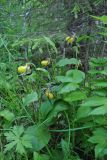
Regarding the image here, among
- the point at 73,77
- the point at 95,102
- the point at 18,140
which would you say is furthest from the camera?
the point at 73,77

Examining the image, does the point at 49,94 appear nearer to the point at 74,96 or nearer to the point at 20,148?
the point at 74,96

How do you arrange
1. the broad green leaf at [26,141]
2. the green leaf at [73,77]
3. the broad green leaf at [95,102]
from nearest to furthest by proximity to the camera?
1. the broad green leaf at [95,102]
2. the broad green leaf at [26,141]
3. the green leaf at [73,77]

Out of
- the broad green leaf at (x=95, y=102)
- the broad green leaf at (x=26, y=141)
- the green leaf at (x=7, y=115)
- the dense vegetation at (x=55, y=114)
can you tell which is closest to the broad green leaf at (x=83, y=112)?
the dense vegetation at (x=55, y=114)

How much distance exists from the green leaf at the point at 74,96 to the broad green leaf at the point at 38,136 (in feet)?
0.64

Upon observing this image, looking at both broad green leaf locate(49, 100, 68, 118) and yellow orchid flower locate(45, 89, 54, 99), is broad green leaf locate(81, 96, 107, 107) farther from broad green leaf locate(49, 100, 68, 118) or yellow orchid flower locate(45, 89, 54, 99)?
yellow orchid flower locate(45, 89, 54, 99)

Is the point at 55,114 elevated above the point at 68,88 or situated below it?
below

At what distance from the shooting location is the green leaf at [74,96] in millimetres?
1638

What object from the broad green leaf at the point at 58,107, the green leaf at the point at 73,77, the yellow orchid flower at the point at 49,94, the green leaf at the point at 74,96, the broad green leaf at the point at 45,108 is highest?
the green leaf at the point at 73,77

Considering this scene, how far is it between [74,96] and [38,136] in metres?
0.26

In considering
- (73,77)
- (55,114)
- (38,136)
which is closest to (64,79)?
(73,77)

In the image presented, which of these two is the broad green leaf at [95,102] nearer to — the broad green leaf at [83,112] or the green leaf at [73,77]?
the broad green leaf at [83,112]

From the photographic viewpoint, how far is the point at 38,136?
169cm

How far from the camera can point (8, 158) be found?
65.3 inches


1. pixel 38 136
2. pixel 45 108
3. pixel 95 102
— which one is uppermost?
pixel 95 102
